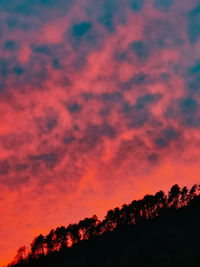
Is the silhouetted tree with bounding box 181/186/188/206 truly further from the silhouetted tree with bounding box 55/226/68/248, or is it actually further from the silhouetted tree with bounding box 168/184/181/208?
the silhouetted tree with bounding box 55/226/68/248

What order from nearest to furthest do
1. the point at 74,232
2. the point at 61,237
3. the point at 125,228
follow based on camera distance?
the point at 125,228
the point at 74,232
the point at 61,237

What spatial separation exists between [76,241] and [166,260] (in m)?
113

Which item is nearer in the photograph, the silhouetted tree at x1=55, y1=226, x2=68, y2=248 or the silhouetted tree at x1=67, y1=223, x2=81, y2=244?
the silhouetted tree at x1=67, y1=223, x2=81, y2=244

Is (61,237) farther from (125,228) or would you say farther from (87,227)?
(125,228)

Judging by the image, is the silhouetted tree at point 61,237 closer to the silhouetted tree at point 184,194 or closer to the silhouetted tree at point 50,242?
the silhouetted tree at point 50,242

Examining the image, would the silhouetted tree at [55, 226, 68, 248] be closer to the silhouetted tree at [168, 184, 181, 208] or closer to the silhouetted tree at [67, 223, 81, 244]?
the silhouetted tree at [67, 223, 81, 244]

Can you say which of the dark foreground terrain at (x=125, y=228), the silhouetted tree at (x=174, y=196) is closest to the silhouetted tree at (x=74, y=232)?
the dark foreground terrain at (x=125, y=228)

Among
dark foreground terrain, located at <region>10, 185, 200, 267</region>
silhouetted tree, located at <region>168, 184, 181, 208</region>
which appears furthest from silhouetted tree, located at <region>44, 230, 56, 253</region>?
silhouetted tree, located at <region>168, 184, 181, 208</region>

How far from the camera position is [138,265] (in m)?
50.3

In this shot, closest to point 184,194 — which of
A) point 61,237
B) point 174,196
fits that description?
point 174,196

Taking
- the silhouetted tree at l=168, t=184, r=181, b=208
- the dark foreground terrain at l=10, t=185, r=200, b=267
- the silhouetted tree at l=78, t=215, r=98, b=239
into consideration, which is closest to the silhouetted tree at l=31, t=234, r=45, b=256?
the dark foreground terrain at l=10, t=185, r=200, b=267

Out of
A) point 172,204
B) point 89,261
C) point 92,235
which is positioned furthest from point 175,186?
point 89,261

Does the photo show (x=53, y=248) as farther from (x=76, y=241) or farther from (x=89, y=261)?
(x=89, y=261)

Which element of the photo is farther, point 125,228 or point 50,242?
point 50,242
